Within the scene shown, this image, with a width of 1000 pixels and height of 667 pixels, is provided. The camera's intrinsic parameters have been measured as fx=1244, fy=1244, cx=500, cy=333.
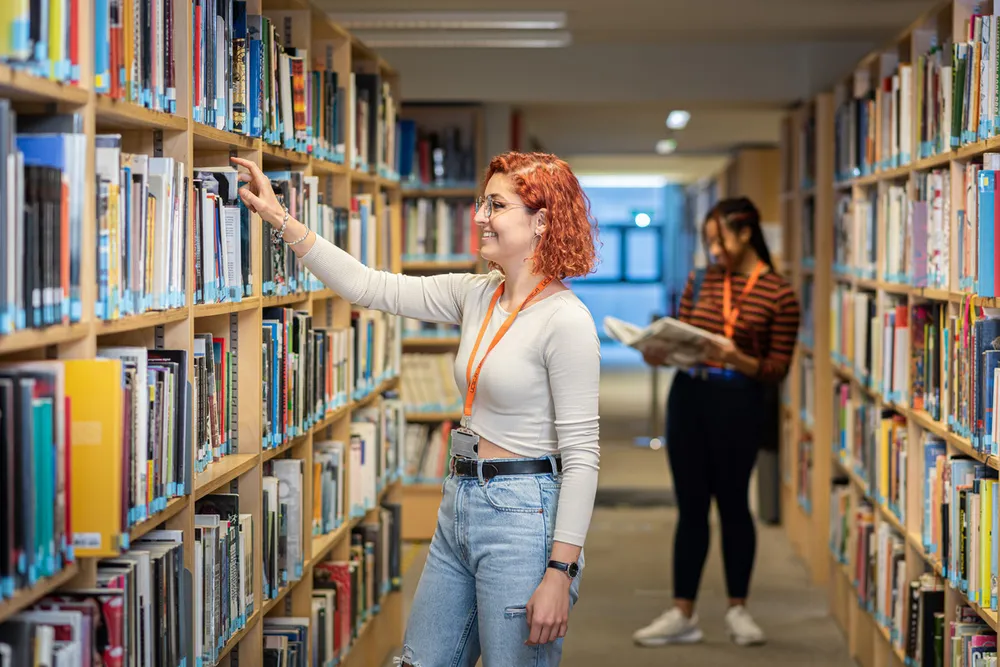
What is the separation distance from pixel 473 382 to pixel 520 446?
146 mm

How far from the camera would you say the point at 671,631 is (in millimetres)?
4512

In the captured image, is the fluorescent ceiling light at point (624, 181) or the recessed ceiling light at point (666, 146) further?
the fluorescent ceiling light at point (624, 181)

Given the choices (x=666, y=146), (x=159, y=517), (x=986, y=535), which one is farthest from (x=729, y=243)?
(x=666, y=146)

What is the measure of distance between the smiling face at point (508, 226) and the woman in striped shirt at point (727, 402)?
2012 mm

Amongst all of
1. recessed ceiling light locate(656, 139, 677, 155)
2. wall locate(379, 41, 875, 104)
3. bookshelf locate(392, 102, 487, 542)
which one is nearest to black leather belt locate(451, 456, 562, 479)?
bookshelf locate(392, 102, 487, 542)

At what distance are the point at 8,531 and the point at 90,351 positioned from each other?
0.32 m

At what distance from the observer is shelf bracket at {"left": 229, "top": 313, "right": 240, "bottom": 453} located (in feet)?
9.45

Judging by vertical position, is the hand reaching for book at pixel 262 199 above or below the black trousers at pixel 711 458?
above

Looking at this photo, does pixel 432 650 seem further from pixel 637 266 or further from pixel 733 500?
pixel 637 266

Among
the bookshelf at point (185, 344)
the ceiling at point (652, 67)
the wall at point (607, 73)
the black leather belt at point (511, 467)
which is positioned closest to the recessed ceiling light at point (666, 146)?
the ceiling at point (652, 67)

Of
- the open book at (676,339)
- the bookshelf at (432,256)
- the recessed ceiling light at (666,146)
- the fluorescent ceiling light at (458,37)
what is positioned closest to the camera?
the open book at (676,339)

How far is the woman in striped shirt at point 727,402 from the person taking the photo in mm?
4266

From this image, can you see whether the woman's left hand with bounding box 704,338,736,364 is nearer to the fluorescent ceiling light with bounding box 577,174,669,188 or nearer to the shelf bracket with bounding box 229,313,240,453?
the shelf bracket with bounding box 229,313,240,453

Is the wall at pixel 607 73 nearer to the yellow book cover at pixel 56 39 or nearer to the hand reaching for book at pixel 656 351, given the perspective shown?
the hand reaching for book at pixel 656 351
